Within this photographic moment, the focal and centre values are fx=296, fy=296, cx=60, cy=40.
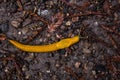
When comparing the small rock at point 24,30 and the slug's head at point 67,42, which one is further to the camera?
the small rock at point 24,30

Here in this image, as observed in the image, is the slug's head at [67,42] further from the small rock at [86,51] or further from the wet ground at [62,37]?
the small rock at [86,51]

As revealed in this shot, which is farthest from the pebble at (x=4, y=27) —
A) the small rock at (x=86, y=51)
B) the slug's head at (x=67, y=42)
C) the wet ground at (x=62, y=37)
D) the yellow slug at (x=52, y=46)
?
the small rock at (x=86, y=51)

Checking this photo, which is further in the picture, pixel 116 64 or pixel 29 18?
pixel 29 18

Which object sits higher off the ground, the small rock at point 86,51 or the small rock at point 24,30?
the small rock at point 24,30

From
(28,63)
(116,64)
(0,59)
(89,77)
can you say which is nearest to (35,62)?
(28,63)

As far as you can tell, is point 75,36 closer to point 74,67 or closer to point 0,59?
point 74,67

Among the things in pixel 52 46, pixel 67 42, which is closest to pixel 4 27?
pixel 52 46

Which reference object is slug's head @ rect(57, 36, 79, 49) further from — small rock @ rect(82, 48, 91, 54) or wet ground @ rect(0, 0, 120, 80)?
small rock @ rect(82, 48, 91, 54)
